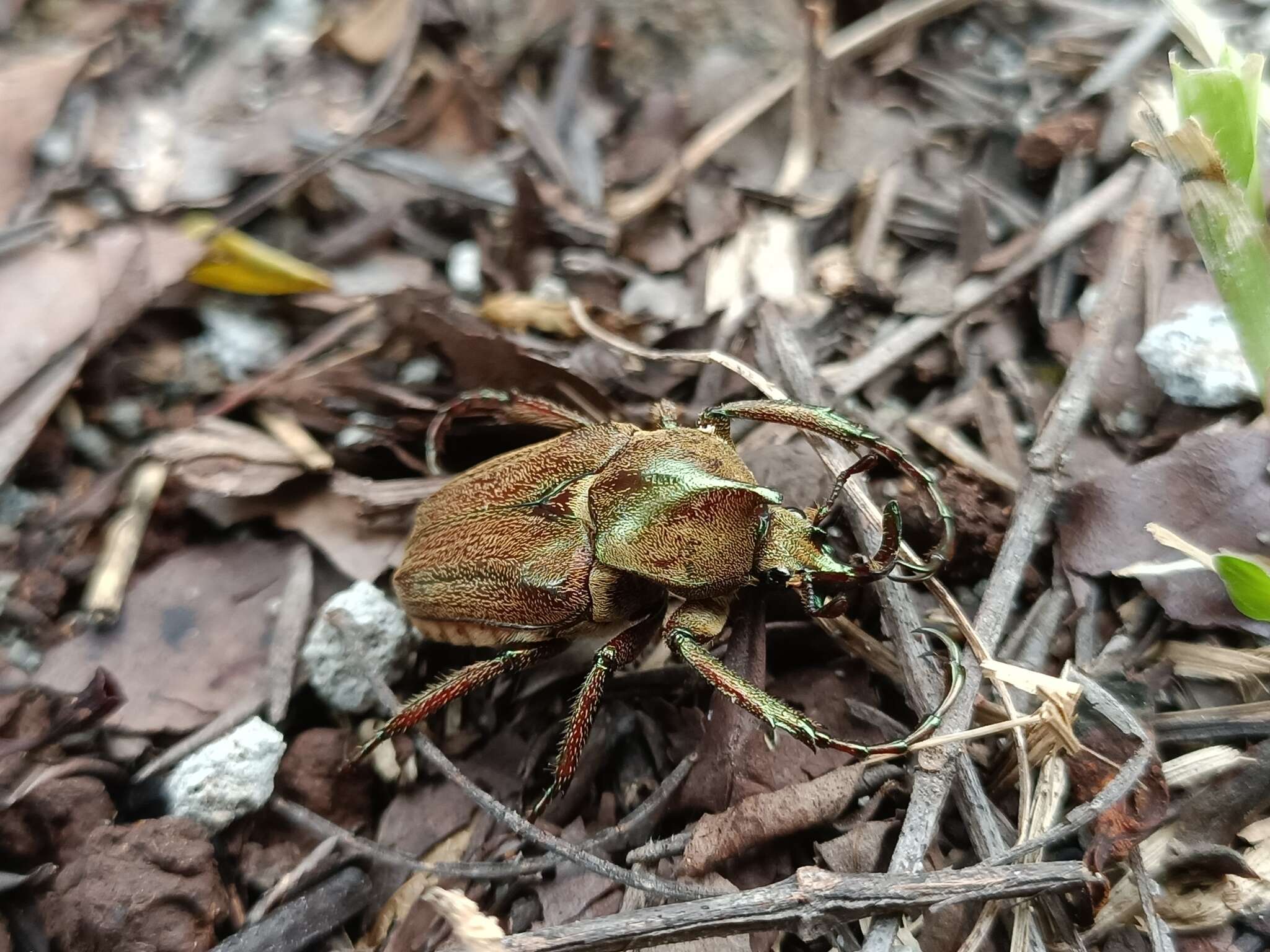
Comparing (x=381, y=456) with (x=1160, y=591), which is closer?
(x=1160, y=591)

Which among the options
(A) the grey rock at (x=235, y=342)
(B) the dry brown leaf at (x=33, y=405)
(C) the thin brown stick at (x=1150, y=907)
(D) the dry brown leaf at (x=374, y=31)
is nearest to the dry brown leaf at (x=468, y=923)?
(C) the thin brown stick at (x=1150, y=907)

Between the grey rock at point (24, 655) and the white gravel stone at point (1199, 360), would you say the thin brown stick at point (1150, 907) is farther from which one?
the grey rock at point (24, 655)

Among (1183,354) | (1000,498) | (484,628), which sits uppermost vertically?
(1183,354)

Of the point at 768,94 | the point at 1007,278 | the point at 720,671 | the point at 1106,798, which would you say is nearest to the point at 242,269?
the point at 768,94

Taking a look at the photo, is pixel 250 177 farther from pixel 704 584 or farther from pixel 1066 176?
pixel 1066 176

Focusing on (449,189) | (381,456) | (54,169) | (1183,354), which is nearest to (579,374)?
(381,456)

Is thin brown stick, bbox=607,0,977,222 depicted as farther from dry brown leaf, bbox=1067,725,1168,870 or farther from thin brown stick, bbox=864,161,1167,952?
dry brown leaf, bbox=1067,725,1168,870

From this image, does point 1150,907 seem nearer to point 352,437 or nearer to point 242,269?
point 352,437
